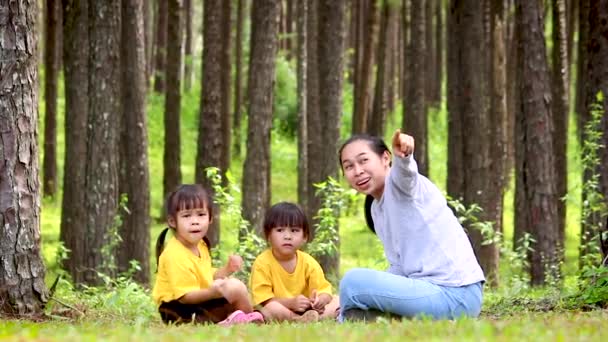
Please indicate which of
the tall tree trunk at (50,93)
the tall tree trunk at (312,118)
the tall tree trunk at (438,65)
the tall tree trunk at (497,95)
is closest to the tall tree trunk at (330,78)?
the tall tree trunk at (312,118)

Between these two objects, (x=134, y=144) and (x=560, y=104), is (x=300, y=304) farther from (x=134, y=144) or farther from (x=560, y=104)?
(x=560, y=104)

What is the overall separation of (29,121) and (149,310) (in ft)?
9.06

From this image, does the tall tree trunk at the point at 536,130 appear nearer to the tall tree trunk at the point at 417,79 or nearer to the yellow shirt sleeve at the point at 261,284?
the yellow shirt sleeve at the point at 261,284

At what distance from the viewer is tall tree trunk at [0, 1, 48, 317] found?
931cm

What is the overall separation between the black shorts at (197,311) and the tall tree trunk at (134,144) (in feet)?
27.8

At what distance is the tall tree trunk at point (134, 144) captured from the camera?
17203 millimetres

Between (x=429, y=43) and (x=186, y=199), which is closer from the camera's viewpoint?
(x=186, y=199)

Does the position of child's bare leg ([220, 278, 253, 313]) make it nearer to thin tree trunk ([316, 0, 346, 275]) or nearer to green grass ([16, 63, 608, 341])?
green grass ([16, 63, 608, 341])

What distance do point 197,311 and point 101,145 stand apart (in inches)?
270

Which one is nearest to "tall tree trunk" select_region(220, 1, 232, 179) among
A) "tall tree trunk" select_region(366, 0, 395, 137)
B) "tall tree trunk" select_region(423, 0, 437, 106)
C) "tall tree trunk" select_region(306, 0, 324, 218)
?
"tall tree trunk" select_region(306, 0, 324, 218)

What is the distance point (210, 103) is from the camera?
18547mm

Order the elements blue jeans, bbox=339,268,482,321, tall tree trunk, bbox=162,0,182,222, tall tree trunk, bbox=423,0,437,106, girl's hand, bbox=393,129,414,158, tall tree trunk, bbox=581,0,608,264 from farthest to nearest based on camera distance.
Answer: tall tree trunk, bbox=423,0,437,106, tall tree trunk, bbox=162,0,182,222, tall tree trunk, bbox=581,0,608,264, blue jeans, bbox=339,268,482,321, girl's hand, bbox=393,129,414,158

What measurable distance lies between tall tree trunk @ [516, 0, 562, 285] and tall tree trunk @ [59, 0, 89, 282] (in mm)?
6067

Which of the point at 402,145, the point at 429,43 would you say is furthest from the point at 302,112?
the point at 402,145
